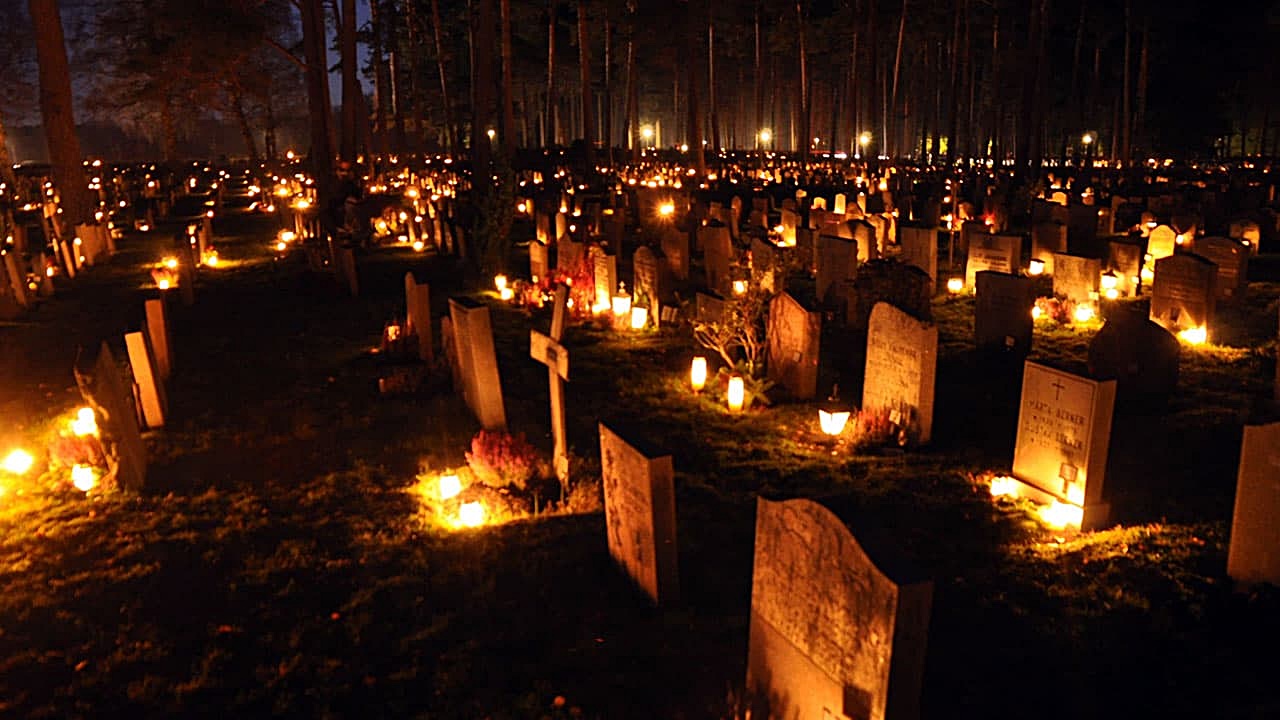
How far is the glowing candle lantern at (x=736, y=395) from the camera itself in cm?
948

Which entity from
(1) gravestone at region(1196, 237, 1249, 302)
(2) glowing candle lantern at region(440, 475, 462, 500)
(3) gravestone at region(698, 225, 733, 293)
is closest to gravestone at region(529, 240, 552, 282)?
(3) gravestone at region(698, 225, 733, 293)

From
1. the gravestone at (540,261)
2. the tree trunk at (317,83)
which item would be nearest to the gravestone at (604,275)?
the gravestone at (540,261)

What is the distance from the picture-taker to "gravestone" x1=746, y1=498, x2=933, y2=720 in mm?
3550

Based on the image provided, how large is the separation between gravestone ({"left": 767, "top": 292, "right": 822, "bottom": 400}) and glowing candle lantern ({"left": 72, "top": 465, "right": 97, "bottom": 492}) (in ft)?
22.1

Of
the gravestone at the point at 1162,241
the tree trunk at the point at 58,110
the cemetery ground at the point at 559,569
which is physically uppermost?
the tree trunk at the point at 58,110

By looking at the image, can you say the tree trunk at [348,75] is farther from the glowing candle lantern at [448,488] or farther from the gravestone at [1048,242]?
the glowing candle lantern at [448,488]

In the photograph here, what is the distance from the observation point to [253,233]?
26.9 m

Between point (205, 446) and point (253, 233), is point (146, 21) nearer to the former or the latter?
point (253, 233)

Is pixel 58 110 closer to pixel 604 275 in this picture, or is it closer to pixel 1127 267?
pixel 604 275

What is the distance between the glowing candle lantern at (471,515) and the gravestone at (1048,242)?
39.6ft

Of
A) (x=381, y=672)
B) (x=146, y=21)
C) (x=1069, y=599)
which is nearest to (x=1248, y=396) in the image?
(x=1069, y=599)

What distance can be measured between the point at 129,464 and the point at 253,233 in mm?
21058

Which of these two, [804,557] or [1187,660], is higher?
[804,557]

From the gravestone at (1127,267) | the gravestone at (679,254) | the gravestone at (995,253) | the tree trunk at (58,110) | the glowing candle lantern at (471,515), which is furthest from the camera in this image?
the tree trunk at (58,110)
